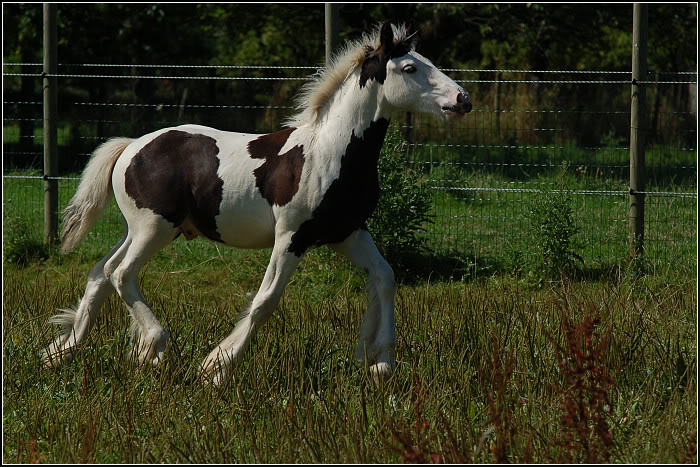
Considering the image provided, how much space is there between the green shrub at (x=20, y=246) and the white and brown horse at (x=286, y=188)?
12.6 feet

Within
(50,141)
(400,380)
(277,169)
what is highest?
(50,141)

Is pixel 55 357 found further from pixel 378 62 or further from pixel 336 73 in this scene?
pixel 378 62

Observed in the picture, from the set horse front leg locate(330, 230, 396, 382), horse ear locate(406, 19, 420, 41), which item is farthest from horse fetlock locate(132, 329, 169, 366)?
horse ear locate(406, 19, 420, 41)

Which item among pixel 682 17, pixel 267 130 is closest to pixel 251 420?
pixel 267 130

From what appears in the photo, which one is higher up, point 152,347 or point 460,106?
point 460,106

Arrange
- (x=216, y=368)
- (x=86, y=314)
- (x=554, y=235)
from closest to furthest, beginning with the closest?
(x=216, y=368) → (x=86, y=314) → (x=554, y=235)

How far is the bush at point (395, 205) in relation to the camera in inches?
351

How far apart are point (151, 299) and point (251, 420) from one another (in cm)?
285

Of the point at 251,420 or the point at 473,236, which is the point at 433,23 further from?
the point at 251,420

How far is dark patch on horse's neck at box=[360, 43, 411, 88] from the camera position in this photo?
19.3 ft

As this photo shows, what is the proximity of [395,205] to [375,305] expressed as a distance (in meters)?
3.07

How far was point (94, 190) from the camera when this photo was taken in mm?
6582

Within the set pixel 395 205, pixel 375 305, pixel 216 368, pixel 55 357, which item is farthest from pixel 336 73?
pixel 395 205

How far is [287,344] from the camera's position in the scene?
594 centimetres
